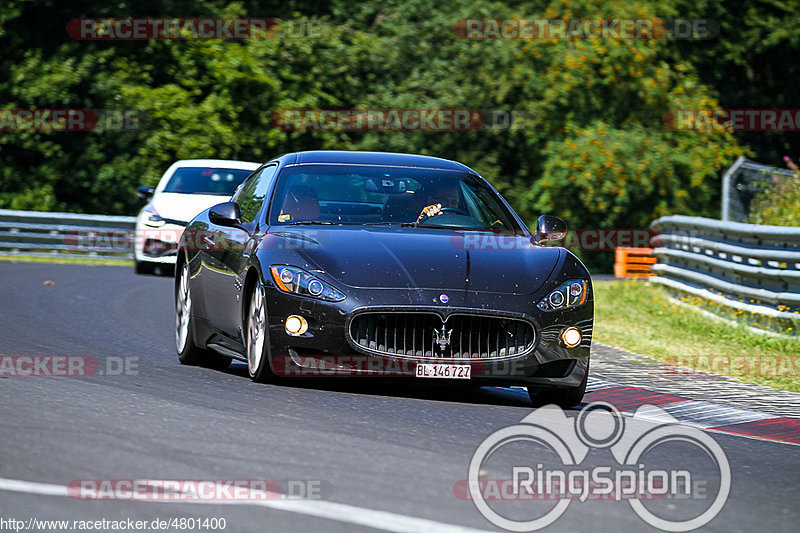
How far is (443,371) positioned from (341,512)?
9.20 ft

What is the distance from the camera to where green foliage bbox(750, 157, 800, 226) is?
17859 millimetres

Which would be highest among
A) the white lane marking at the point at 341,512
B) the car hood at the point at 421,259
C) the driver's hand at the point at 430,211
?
the driver's hand at the point at 430,211

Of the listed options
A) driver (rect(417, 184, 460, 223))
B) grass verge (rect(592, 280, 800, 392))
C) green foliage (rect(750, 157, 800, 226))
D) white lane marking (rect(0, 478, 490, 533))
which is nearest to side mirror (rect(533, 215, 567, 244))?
driver (rect(417, 184, 460, 223))

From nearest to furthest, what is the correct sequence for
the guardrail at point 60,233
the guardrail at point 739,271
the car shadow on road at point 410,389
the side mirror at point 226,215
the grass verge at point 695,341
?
the car shadow on road at point 410,389, the side mirror at point 226,215, the grass verge at point 695,341, the guardrail at point 739,271, the guardrail at point 60,233

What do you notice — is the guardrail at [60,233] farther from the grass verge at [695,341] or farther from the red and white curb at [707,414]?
the red and white curb at [707,414]

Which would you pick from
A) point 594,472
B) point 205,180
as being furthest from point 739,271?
point 205,180

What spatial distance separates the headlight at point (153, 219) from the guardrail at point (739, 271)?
7.11 m

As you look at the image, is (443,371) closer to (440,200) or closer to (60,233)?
(440,200)

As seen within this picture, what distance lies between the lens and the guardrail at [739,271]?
12.7 m

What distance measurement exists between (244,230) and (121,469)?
3606mm

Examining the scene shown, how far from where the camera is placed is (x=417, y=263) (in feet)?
26.4

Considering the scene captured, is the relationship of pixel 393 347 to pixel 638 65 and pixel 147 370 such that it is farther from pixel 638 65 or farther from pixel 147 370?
pixel 638 65

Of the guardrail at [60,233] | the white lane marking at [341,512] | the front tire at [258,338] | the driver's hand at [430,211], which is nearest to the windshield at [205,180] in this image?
the guardrail at [60,233]

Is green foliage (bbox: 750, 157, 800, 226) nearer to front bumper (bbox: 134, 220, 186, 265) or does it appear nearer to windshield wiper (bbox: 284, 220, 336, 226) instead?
front bumper (bbox: 134, 220, 186, 265)
